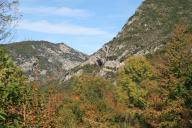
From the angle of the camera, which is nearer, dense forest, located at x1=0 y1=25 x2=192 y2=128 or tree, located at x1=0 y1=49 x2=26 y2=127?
tree, located at x1=0 y1=49 x2=26 y2=127

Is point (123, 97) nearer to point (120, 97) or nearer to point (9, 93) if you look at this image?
point (120, 97)

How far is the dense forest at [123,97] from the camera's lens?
18062 millimetres

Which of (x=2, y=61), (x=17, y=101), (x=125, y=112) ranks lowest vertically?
(x=125, y=112)

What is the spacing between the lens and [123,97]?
3447 inches

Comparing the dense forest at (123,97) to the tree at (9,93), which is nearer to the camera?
the tree at (9,93)

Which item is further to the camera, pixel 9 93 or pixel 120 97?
pixel 120 97

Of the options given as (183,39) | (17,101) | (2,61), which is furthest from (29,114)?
(183,39)

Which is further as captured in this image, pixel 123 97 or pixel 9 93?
pixel 123 97

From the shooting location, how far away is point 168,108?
38719 mm

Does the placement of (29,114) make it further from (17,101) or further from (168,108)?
(168,108)

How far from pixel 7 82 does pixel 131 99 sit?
73174 millimetres

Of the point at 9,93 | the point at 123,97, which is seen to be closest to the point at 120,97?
the point at 123,97

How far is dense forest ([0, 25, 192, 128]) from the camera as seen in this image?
18062 millimetres

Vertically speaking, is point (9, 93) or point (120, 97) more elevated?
point (9, 93)
